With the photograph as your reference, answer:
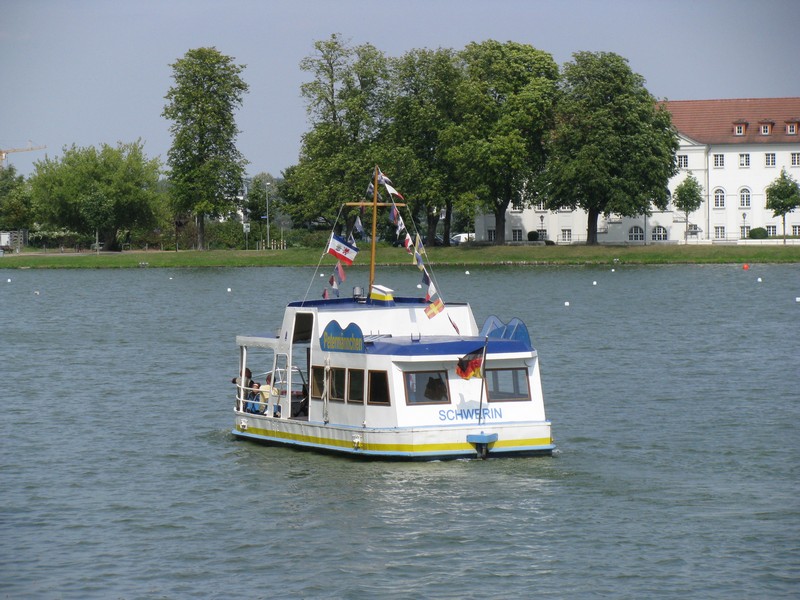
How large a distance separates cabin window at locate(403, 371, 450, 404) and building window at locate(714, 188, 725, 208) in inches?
Answer: 4905

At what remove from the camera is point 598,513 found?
27.1 m

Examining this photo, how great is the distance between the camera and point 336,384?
31.1 metres

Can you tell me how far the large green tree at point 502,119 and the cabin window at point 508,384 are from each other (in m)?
88.2

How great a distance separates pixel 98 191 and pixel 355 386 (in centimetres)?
11722

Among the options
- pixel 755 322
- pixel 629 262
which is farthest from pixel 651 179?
pixel 755 322

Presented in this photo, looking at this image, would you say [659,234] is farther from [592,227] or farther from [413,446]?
[413,446]

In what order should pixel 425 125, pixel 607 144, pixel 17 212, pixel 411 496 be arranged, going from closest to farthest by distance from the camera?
pixel 411 496
pixel 607 144
pixel 425 125
pixel 17 212

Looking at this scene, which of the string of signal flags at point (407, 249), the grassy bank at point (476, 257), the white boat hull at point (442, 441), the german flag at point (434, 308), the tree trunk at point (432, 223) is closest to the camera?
the white boat hull at point (442, 441)

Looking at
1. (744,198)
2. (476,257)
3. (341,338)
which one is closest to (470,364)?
(341,338)

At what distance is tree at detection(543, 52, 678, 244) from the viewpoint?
11619 cm

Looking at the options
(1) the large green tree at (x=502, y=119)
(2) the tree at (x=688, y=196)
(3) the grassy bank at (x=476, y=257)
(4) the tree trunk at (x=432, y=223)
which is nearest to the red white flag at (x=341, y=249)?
(1) the large green tree at (x=502, y=119)

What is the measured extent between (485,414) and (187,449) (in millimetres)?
8980

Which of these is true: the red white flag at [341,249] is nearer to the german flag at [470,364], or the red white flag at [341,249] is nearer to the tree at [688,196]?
the german flag at [470,364]

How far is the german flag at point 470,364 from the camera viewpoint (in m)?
29.6
